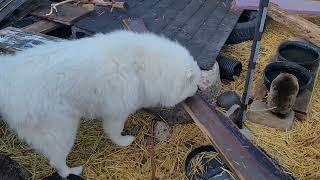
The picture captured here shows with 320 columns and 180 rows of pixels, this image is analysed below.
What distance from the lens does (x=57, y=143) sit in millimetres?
3117

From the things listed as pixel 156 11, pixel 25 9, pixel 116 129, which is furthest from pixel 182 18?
pixel 116 129

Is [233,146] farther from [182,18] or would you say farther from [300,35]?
[300,35]

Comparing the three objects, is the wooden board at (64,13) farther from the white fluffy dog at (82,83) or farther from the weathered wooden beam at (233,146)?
the weathered wooden beam at (233,146)

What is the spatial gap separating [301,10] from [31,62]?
3.94 meters

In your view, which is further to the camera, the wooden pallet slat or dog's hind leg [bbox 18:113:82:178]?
the wooden pallet slat

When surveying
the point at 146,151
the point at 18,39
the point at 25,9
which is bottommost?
the point at 146,151

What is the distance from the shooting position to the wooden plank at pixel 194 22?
475 centimetres

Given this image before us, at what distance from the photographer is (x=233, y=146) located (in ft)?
10.3

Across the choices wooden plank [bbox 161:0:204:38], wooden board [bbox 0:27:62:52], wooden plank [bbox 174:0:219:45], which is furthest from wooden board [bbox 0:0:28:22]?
wooden plank [bbox 174:0:219:45]

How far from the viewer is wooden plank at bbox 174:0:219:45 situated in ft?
15.6

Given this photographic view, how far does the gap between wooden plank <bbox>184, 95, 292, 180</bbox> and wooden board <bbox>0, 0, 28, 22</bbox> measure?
2.54 metres

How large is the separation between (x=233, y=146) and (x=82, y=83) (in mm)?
1237

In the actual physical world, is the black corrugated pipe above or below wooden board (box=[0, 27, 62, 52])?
below

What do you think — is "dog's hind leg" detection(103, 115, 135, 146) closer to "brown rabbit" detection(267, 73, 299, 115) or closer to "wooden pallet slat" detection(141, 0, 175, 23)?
"brown rabbit" detection(267, 73, 299, 115)
